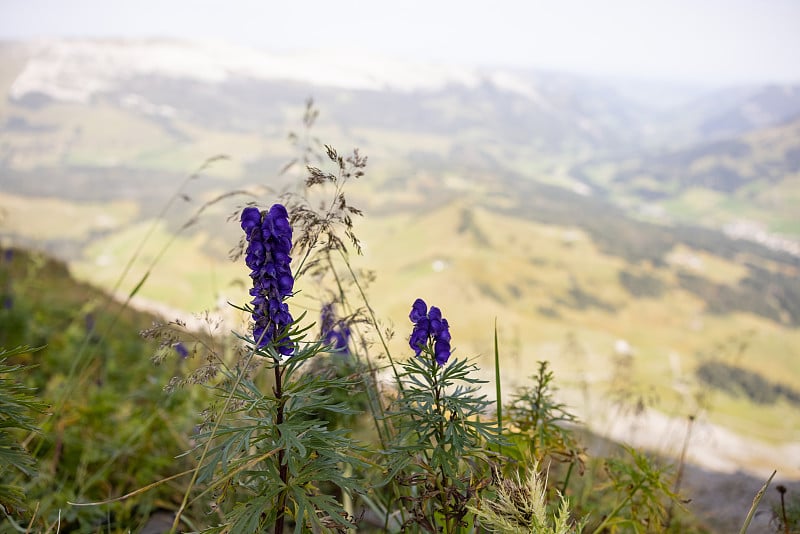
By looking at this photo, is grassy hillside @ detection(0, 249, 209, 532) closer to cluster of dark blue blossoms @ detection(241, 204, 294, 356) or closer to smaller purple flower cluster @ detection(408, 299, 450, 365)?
cluster of dark blue blossoms @ detection(241, 204, 294, 356)

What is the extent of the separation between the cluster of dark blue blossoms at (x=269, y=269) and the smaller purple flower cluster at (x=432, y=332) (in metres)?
0.51

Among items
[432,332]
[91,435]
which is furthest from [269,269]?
[91,435]

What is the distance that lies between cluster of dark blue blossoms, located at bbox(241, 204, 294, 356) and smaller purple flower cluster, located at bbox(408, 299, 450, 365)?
0.51m

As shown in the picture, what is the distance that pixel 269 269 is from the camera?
1868 mm

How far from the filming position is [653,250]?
190125 millimetres

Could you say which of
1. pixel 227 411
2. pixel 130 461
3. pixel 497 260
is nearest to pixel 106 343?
pixel 130 461

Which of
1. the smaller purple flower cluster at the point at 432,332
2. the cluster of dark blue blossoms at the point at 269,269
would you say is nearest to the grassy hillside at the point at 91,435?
the cluster of dark blue blossoms at the point at 269,269

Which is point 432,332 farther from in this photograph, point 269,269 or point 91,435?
point 91,435

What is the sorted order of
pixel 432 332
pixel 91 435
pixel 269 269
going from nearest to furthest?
pixel 269 269 < pixel 432 332 < pixel 91 435

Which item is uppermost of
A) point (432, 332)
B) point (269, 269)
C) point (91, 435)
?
point (269, 269)

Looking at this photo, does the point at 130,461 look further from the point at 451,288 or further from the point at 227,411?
the point at 451,288

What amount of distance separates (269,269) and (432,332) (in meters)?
0.70

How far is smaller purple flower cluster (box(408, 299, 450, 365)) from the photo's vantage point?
205 cm

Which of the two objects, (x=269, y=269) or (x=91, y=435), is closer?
(x=269, y=269)
